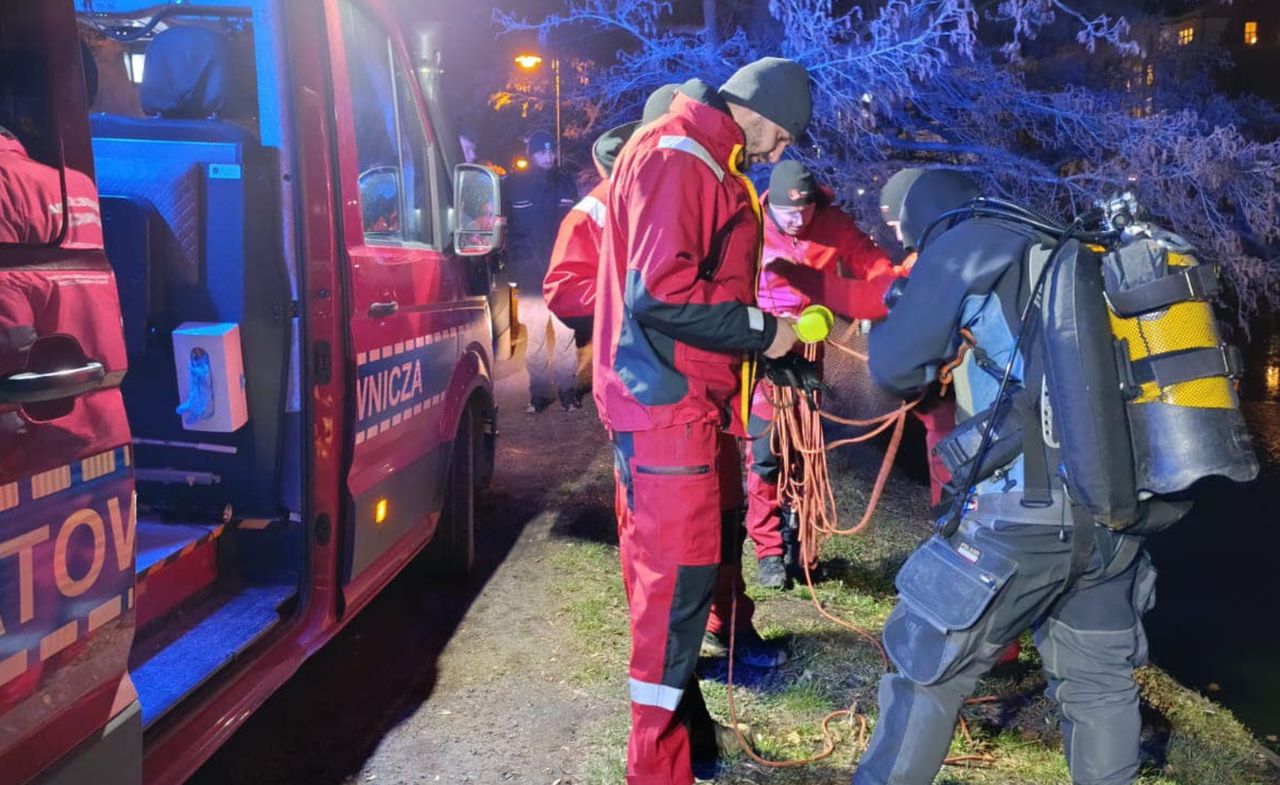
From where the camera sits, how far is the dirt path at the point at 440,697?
9.84 feet

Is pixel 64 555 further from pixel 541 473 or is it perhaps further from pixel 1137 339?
pixel 541 473

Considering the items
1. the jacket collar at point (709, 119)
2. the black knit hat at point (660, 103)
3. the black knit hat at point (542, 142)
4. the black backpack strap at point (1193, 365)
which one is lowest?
the black backpack strap at point (1193, 365)

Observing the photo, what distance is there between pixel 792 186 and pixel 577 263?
1.38 m

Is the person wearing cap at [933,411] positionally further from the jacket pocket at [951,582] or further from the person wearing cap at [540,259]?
the person wearing cap at [540,259]

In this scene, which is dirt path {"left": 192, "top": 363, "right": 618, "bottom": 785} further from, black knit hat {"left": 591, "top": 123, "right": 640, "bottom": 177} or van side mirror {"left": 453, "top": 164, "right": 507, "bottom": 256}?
black knit hat {"left": 591, "top": 123, "right": 640, "bottom": 177}

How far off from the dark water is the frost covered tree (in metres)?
2.29

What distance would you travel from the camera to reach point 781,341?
8.40ft

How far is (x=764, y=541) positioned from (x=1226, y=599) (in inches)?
120

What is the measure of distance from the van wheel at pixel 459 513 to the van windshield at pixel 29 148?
2.66 metres

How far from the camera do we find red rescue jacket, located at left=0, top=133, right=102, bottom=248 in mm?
1486

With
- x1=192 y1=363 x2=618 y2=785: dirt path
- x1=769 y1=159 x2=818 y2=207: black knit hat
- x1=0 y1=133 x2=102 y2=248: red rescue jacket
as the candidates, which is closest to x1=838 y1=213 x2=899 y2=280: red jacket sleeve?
x1=769 y1=159 x2=818 y2=207: black knit hat

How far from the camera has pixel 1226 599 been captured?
541cm

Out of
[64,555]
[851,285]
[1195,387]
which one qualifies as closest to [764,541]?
[851,285]

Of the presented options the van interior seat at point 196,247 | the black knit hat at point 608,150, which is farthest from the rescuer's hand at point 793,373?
the van interior seat at point 196,247
